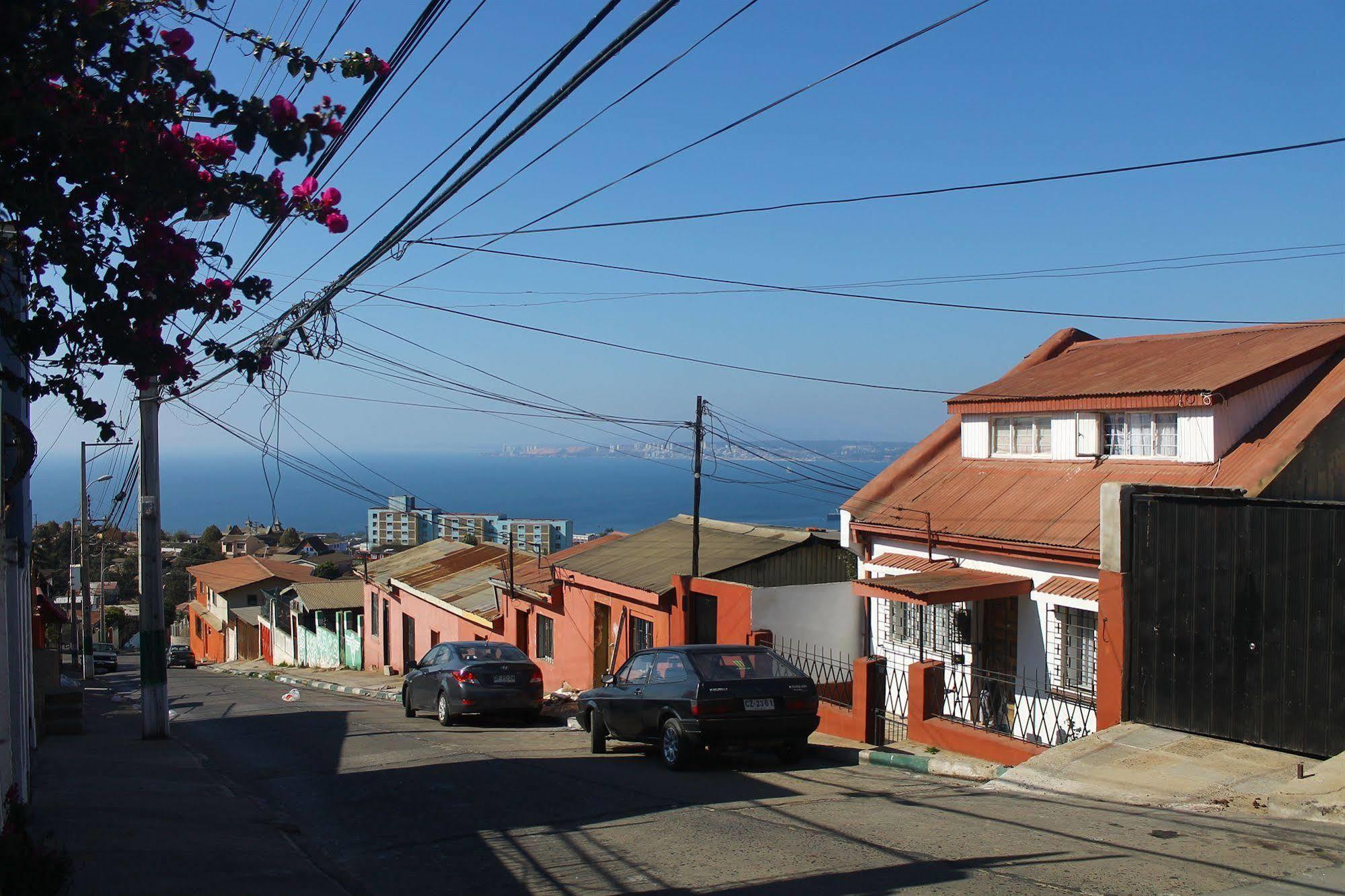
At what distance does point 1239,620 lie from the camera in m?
9.96

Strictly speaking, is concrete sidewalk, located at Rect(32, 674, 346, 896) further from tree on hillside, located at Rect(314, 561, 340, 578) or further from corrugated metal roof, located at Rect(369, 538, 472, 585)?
tree on hillside, located at Rect(314, 561, 340, 578)

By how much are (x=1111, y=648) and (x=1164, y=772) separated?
200cm

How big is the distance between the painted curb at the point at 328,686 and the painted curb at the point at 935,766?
44.0ft

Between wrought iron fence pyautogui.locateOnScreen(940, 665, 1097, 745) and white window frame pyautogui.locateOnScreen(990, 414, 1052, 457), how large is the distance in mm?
3717

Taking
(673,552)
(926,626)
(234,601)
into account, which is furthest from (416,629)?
(234,601)

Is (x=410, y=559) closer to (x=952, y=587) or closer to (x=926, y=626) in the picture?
(x=926, y=626)

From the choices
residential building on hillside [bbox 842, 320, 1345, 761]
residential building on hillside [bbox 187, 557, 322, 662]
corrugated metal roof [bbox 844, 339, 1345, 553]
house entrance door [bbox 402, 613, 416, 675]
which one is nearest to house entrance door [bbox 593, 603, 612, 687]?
residential building on hillside [bbox 842, 320, 1345, 761]

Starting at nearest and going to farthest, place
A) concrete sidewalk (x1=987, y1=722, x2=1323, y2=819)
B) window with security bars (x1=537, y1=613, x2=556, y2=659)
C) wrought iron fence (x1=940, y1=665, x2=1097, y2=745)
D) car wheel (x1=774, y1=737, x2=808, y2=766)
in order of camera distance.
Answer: concrete sidewalk (x1=987, y1=722, x2=1323, y2=819) → car wheel (x1=774, y1=737, x2=808, y2=766) → wrought iron fence (x1=940, y1=665, x2=1097, y2=745) → window with security bars (x1=537, y1=613, x2=556, y2=659)

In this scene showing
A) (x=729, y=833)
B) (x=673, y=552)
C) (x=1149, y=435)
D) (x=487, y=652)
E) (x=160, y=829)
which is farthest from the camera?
(x=673, y=552)

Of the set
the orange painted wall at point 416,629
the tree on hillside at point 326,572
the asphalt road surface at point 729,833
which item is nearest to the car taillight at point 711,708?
the asphalt road surface at point 729,833

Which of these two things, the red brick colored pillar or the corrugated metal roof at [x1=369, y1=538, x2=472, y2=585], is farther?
the corrugated metal roof at [x1=369, y1=538, x2=472, y2=585]

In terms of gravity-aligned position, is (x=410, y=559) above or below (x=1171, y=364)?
below

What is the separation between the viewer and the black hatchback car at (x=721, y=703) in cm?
1166

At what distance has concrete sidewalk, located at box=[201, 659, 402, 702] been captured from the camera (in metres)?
29.0
